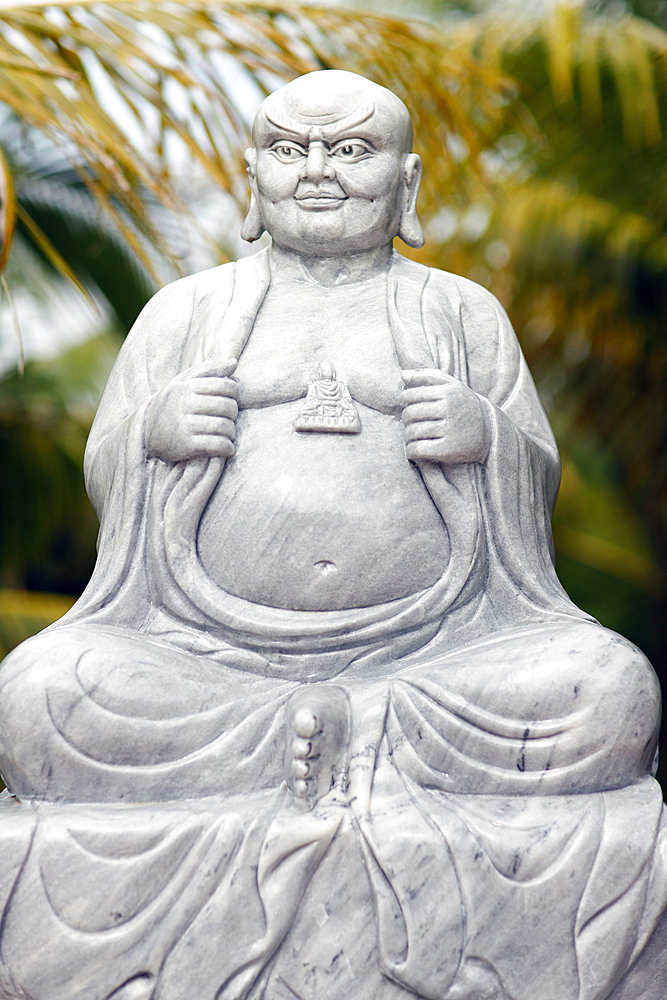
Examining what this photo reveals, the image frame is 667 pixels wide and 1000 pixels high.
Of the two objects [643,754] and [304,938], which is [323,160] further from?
[304,938]

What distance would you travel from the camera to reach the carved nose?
3.57 metres

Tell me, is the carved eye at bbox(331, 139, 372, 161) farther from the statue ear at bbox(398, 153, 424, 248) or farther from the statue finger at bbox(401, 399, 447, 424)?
the statue finger at bbox(401, 399, 447, 424)

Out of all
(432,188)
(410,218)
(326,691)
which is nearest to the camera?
(326,691)

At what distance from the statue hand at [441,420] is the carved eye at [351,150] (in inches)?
30.6

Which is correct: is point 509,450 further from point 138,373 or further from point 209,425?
point 138,373

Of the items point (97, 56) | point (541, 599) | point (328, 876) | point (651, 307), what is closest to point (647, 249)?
point (651, 307)

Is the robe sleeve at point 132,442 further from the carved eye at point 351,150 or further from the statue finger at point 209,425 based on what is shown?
the carved eye at point 351,150

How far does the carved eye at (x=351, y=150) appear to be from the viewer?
3.62m

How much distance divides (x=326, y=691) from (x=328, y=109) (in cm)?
184

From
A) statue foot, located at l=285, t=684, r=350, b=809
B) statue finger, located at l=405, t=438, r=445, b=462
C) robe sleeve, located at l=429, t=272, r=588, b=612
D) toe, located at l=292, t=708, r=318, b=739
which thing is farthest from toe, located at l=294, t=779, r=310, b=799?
statue finger, located at l=405, t=438, r=445, b=462

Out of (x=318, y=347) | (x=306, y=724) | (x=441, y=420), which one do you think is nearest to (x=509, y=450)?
(x=441, y=420)

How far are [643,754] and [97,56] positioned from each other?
380 cm

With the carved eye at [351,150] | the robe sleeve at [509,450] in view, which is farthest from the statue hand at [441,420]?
the carved eye at [351,150]

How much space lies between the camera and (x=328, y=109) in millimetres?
3600
